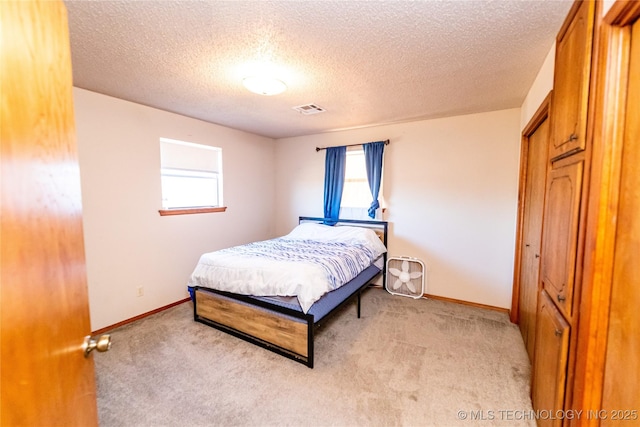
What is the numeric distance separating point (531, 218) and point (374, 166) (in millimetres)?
1902

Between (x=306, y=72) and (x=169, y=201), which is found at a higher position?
(x=306, y=72)

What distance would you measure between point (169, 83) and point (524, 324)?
12.7 feet

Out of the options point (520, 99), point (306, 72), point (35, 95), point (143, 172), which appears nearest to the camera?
point (35, 95)

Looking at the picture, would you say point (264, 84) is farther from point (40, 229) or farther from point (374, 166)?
point (374, 166)

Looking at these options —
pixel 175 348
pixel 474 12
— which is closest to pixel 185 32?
pixel 474 12

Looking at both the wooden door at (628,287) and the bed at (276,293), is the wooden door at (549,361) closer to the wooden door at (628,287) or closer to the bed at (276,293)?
the wooden door at (628,287)

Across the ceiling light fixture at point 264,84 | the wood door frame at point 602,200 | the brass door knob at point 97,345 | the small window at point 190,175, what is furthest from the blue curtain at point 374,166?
the brass door knob at point 97,345

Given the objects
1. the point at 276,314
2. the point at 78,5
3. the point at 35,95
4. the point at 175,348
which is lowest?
the point at 175,348

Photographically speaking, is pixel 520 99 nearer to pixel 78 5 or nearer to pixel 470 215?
pixel 470 215

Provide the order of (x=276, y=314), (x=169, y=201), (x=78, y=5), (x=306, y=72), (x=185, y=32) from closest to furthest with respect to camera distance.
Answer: (x=78, y=5), (x=185, y=32), (x=306, y=72), (x=276, y=314), (x=169, y=201)

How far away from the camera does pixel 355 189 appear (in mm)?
4102

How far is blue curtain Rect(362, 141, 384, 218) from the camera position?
3785mm

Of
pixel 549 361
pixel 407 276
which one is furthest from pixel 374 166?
pixel 549 361

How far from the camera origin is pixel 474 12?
148 centimetres
